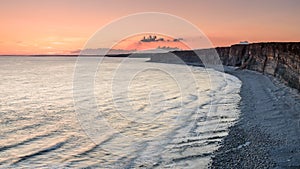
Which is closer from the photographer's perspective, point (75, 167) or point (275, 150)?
point (75, 167)

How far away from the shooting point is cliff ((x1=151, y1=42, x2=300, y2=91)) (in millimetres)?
31095

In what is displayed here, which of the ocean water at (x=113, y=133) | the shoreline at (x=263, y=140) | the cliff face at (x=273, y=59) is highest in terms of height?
the cliff face at (x=273, y=59)

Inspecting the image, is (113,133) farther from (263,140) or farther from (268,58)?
(268,58)

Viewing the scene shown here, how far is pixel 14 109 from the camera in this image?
69.6 feet

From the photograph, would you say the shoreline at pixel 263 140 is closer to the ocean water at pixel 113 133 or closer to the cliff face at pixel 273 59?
the ocean water at pixel 113 133

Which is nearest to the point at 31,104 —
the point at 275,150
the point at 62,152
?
the point at 62,152

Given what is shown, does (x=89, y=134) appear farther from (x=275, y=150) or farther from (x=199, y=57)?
(x=199, y=57)

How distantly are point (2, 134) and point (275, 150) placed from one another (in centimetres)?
1163

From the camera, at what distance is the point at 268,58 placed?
52938 mm

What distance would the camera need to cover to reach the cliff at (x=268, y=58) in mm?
31095

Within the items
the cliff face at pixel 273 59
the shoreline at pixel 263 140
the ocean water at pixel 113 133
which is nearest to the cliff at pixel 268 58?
the cliff face at pixel 273 59

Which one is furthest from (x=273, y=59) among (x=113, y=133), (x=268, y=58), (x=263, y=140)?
(x=113, y=133)

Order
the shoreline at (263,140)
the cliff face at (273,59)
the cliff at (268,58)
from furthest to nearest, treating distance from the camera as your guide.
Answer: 1. the cliff at (268,58)
2. the cliff face at (273,59)
3. the shoreline at (263,140)

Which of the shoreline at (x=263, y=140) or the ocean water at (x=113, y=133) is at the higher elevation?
the shoreline at (x=263, y=140)
